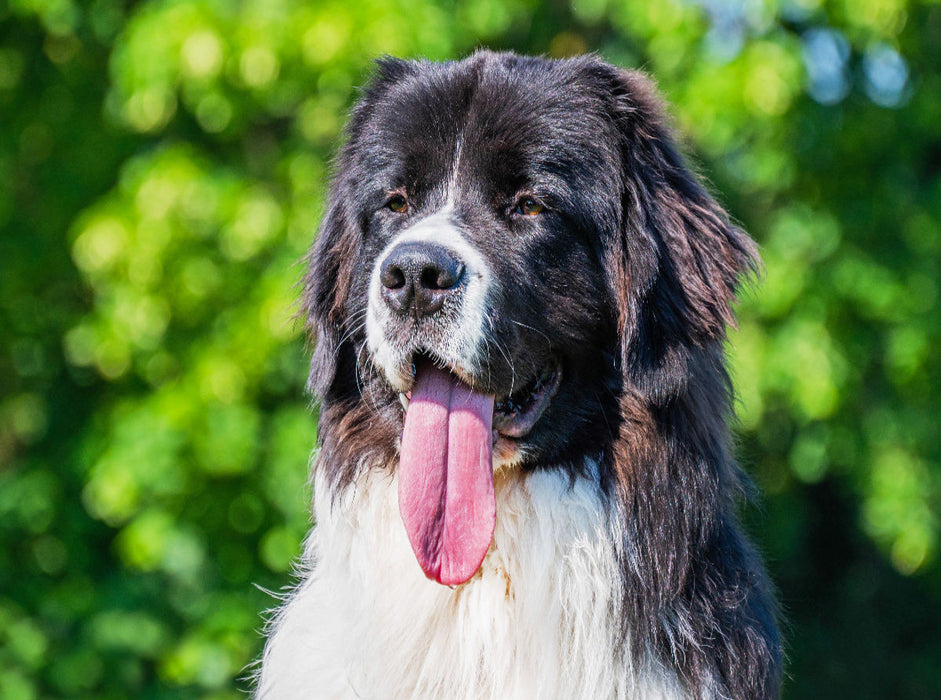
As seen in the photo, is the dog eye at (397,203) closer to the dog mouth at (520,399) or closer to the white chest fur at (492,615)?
the dog mouth at (520,399)

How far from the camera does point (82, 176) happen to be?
9.15 metres

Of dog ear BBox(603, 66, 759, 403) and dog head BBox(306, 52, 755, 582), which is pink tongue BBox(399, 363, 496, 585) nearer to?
dog head BBox(306, 52, 755, 582)

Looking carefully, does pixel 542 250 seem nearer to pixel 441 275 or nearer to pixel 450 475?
pixel 441 275

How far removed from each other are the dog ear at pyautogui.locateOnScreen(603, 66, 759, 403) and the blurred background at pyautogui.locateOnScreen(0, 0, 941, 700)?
278 cm

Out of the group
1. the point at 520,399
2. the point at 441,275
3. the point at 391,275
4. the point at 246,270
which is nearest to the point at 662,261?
the point at 520,399

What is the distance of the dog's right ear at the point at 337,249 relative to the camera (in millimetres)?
3568

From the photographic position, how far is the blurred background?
665cm

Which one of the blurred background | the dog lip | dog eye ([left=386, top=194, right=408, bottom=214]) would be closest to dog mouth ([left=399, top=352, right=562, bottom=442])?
the dog lip

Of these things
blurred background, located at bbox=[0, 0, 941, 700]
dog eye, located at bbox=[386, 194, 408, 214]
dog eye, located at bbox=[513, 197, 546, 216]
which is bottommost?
blurred background, located at bbox=[0, 0, 941, 700]

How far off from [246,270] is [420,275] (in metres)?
4.34

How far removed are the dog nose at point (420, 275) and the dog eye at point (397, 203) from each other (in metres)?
0.47

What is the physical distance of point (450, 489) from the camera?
3096 mm

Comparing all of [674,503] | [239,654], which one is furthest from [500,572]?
[239,654]

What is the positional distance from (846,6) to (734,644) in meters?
4.83
